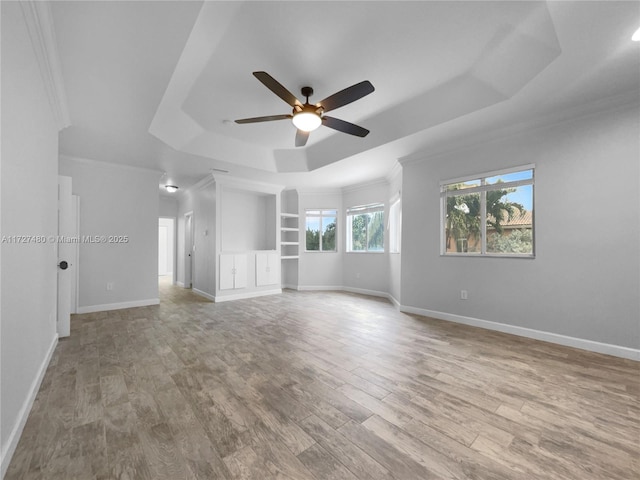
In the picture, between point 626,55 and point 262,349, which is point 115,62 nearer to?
point 262,349

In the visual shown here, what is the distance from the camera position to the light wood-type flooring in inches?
54.0

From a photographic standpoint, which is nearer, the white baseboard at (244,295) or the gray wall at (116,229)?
the gray wall at (116,229)

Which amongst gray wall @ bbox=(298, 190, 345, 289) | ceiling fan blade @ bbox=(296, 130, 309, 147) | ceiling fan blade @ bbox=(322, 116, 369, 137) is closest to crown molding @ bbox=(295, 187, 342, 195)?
gray wall @ bbox=(298, 190, 345, 289)

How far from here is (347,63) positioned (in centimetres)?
260

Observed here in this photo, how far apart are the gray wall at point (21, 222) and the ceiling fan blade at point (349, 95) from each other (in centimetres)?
211

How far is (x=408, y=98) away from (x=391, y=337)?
9.91 ft

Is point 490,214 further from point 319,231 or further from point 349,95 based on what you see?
point 319,231

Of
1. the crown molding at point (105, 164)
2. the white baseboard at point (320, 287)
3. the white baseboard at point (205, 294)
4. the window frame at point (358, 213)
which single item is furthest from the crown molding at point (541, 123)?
the crown molding at point (105, 164)

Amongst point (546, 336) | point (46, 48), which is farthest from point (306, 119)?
point (546, 336)

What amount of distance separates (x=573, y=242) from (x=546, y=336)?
1185 millimetres

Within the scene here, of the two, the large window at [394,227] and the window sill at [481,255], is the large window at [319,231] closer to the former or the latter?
the large window at [394,227]

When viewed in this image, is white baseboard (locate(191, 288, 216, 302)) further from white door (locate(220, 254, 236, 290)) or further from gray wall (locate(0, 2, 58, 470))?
gray wall (locate(0, 2, 58, 470))

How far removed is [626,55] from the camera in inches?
88.0

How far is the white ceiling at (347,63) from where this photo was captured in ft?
6.47
